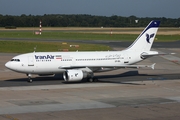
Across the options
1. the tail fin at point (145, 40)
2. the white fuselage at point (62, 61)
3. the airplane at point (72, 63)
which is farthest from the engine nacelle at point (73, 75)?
the tail fin at point (145, 40)

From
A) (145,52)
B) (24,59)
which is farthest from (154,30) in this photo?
(24,59)

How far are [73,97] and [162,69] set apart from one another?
25.4 meters

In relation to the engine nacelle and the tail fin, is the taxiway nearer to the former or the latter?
the engine nacelle

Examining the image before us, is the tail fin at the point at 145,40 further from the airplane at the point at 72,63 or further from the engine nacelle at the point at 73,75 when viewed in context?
the engine nacelle at the point at 73,75

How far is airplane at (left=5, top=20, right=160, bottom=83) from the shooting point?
1693 inches

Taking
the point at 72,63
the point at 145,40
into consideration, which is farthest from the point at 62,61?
the point at 145,40

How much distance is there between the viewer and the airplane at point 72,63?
4300 cm

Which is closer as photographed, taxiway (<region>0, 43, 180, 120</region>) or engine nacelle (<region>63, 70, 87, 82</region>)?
taxiway (<region>0, 43, 180, 120</region>)

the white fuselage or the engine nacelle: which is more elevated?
the white fuselage

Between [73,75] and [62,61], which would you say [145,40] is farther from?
[73,75]

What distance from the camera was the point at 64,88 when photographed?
4038cm

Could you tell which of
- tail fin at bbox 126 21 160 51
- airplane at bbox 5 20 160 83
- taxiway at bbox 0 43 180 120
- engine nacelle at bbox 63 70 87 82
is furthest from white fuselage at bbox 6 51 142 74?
tail fin at bbox 126 21 160 51

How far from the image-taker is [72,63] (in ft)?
148

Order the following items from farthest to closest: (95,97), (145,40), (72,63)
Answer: (145,40)
(72,63)
(95,97)
